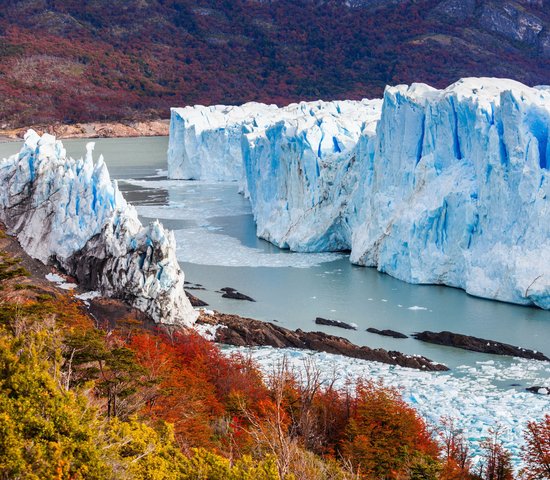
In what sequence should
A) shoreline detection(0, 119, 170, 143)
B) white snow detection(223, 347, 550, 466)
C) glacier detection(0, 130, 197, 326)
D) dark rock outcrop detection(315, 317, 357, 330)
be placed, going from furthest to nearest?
shoreline detection(0, 119, 170, 143) < dark rock outcrop detection(315, 317, 357, 330) < glacier detection(0, 130, 197, 326) < white snow detection(223, 347, 550, 466)

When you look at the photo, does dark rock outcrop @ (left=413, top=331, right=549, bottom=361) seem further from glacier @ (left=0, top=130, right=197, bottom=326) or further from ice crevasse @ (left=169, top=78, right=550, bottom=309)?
glacier @ (left=0, top=130, right=197, bottom=326)

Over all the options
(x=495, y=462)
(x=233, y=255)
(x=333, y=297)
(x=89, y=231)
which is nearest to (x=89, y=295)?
(x=89, y=231)

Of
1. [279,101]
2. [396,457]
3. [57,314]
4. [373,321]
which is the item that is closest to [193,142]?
[373,321]

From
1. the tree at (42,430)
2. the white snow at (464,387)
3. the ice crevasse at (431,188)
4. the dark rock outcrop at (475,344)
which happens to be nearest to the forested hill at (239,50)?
the ice crevasse at (431,188)

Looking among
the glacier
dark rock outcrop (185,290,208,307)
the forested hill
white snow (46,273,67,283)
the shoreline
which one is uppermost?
the forested hill

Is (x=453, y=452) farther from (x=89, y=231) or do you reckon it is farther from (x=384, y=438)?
(x=89, y=231)

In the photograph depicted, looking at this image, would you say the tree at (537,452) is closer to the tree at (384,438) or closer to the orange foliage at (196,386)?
the tree at (384,438)

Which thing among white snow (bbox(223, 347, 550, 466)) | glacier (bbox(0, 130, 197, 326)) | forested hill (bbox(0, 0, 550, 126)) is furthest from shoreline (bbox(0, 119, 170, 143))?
white snow (bbox(223, 347, 550, 466))
